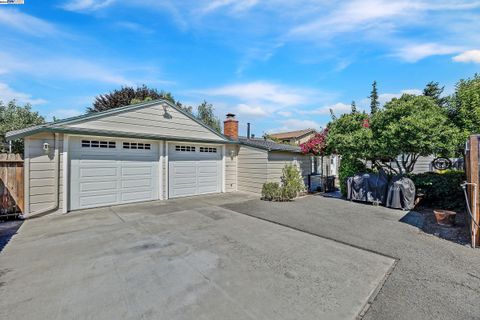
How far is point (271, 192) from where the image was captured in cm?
931

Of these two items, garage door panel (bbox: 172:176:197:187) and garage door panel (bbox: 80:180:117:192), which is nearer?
garage door panel (bbox: 80:180:117:192)

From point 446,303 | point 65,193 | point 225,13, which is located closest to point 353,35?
point 225,13

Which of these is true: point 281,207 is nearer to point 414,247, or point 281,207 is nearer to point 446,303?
point 414,247

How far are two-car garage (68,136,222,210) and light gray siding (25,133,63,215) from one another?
1.48 feet

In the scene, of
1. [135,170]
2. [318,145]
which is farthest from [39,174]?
[318,145]

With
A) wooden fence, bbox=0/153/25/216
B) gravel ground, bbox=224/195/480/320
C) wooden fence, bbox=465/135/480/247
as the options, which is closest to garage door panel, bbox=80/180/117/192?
wooden fence, bbox=0/153/25/216

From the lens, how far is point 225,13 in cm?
751

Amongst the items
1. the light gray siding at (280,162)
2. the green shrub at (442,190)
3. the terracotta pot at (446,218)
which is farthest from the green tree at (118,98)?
the terracotta pot at (446,218)

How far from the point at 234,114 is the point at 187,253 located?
902cm

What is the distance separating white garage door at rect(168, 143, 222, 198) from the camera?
9.42m

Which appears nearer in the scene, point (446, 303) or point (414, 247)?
point (446, 303)

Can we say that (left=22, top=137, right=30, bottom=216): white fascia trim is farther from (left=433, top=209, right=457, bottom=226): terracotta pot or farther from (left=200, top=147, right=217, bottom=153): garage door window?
(left=433, top=209, right=457, bottom=226): terracotta pot

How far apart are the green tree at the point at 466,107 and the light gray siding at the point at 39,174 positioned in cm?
1281

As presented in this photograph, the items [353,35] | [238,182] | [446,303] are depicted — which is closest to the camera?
[446,303]
